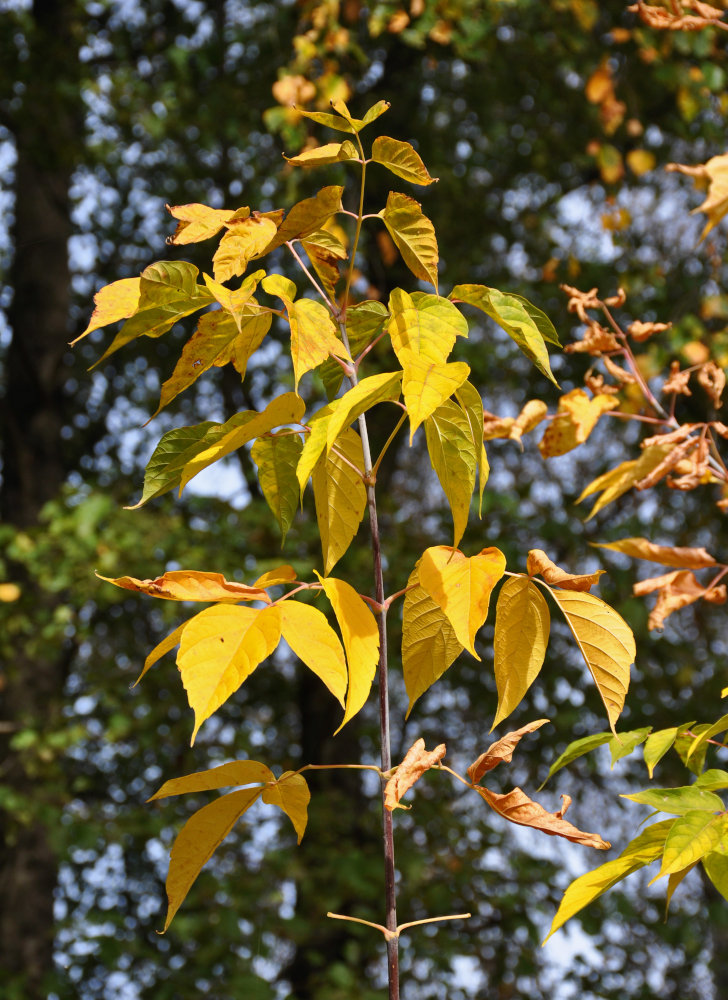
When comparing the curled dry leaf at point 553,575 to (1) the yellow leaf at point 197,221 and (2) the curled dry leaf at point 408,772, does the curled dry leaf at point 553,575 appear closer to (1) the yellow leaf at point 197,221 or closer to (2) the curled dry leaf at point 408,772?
(2) the curled dry leaf at point 408,772

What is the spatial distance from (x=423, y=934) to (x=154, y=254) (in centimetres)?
345

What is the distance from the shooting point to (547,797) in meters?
4.03

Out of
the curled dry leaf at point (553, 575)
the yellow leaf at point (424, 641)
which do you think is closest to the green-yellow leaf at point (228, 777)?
the yellow leaf at point (424, 641)

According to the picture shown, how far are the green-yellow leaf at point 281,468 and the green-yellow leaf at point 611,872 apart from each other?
0.34m

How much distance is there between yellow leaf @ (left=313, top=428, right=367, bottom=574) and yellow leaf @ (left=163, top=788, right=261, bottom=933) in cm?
19

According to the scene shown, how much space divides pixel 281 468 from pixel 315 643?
227 millimetres

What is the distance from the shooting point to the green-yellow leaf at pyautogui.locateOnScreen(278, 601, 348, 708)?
0.54 metres

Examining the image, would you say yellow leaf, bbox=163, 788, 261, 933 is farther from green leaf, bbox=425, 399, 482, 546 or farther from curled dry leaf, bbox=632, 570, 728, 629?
curled dry leaf, bbox=632, 570, 728, 629

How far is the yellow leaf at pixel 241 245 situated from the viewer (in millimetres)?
598

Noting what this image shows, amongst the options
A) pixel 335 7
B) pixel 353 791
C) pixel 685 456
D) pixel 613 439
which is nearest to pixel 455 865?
pixel 353 791

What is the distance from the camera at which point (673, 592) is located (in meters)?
1.08

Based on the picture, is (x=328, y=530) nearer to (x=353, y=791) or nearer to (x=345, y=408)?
(x=345, y=408)

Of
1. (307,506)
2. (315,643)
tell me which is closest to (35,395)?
(307,506)

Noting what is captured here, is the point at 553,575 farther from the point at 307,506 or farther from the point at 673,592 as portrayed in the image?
the point at 307,506
